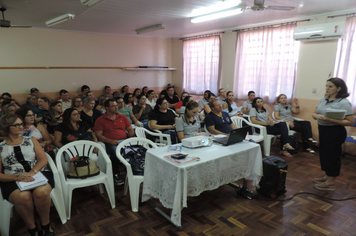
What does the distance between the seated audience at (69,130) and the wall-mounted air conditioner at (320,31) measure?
431 centimetres

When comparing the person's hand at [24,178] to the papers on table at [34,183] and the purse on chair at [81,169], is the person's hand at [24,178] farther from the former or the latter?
the purse on chair at [81,169]

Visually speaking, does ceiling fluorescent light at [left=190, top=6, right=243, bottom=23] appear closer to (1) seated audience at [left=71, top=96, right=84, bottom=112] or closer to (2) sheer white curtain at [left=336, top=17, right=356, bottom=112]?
(2) sheer white curtain at [left=336, top=17, right=356, bottom=112]

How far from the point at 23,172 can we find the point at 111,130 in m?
1.26

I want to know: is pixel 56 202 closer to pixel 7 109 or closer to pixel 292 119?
pixel 7 109

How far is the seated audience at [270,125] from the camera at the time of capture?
444 centimetres

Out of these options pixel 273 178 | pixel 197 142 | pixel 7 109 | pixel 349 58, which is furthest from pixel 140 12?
pixel 349 58

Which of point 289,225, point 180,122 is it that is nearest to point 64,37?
point 180,122

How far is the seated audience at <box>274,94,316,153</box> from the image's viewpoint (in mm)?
4676

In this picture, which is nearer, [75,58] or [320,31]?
[320,31]

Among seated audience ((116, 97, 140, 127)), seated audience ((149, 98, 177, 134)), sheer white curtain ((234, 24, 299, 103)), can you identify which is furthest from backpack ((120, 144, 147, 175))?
sheer white curtain ((234, 24, 299, 103))

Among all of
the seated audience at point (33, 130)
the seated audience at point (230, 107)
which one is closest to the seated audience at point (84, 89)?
the seated audience at point (33, 130)

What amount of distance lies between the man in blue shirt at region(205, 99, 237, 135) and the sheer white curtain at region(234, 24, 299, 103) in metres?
2.27

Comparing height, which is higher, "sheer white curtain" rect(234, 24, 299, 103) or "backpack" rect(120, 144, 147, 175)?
"sheer white curtain" rect(234, 24, 299, 103)

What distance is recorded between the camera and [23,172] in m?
2.23
